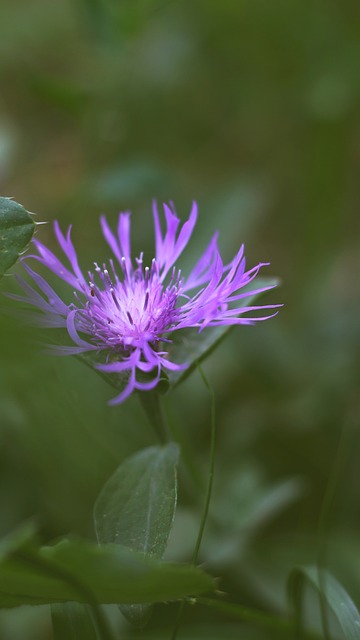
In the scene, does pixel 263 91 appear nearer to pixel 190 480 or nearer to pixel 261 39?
pixel 261 39

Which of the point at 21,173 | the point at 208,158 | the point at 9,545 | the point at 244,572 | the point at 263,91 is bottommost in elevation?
the point at 244,572

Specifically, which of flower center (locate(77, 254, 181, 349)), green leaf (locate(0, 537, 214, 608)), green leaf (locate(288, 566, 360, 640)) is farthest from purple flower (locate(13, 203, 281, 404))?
green leaf (locate(288, 566, 360, 640))

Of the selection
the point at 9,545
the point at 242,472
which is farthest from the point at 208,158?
the point at 9,545

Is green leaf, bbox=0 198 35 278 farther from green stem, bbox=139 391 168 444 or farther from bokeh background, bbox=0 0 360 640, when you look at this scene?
green stem, bbox=139 391 168 444

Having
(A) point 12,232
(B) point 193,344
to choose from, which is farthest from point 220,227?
(A) point 12,232

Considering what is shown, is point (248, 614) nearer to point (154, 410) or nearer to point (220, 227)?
point (154, 410)

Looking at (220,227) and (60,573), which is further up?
(220,227)
